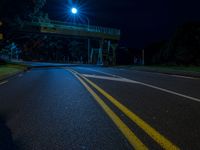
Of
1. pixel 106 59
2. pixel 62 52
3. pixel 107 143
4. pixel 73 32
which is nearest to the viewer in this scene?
pixel 107 143

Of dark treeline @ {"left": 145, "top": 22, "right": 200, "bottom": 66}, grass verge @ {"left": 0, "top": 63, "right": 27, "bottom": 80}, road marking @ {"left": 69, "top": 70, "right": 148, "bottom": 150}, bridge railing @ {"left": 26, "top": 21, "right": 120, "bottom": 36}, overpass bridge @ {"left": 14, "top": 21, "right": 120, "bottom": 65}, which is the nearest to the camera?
road marking @ {"left": 69, "top": 70, "right": 148, "bottom": 150}

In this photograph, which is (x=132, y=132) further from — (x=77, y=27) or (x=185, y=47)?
(x=77, y=27)

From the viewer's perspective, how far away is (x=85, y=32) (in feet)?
164

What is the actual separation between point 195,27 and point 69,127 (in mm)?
43014

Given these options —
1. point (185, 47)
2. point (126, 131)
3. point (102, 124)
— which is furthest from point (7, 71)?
point (185, 47)

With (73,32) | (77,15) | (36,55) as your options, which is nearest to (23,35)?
(73,32)

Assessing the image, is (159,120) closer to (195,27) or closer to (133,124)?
(133,124)

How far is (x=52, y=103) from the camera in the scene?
7.23 metres

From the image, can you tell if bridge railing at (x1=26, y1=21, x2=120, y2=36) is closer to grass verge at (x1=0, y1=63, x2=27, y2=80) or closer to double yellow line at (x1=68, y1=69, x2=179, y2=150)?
A: grass verge at (x1=0, y1=63, x2=27, y2=80)

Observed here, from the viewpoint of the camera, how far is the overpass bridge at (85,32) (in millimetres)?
43469

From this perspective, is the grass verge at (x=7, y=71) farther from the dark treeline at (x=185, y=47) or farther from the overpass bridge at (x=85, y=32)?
the dark treeline at (x=185, y=47)

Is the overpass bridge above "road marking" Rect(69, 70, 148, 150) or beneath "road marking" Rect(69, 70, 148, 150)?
above

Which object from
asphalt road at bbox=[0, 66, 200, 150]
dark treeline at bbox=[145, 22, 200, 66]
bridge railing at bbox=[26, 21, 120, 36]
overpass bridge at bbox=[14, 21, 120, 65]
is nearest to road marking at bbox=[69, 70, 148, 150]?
asphalt road at bbox=[0, 66, 200, 150]

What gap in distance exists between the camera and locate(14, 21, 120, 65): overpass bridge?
4347 cm
